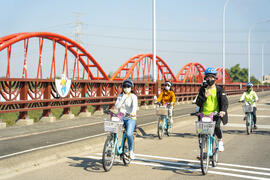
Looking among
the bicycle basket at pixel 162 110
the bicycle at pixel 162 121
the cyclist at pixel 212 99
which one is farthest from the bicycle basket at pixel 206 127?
the bicycle basket at pixel 162 110

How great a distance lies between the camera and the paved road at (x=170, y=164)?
667cm

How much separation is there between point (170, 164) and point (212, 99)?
4.94ft

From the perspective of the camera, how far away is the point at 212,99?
24.0 ft

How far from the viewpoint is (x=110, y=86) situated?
876 inches

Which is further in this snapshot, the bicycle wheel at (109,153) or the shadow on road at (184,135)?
the shadow on road at (184,135)

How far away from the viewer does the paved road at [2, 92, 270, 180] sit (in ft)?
21.9

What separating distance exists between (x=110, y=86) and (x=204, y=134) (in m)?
15.6

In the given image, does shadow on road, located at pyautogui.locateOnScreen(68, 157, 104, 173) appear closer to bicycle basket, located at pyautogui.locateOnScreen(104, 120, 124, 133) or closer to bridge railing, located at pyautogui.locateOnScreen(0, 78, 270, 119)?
bicycle basket, located at pyautogui.locateOnScreen(104, 120, 124, 133)

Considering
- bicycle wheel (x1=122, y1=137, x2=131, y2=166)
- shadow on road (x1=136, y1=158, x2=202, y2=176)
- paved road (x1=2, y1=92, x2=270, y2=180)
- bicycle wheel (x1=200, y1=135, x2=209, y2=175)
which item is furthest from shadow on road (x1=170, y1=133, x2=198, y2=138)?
bicycle wheel (x1=200, y1=135, x2=209, y2=175)

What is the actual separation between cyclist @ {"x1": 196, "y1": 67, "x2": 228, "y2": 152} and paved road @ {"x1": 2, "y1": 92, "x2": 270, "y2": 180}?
71cm

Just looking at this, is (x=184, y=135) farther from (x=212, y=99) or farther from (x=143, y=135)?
(x=212, y=99)

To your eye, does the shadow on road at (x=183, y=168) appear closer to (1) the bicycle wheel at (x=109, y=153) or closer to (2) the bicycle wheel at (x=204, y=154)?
(2) the bicycle wheel at (x=204, y=154)

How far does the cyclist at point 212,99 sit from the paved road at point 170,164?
2.34 ft

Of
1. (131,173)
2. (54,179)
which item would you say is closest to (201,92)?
(131,173)
